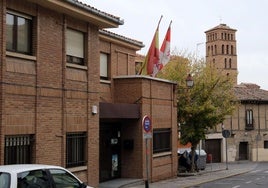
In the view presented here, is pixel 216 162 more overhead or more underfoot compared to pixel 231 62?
more underfoot

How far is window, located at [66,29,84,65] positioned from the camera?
17.5 meters

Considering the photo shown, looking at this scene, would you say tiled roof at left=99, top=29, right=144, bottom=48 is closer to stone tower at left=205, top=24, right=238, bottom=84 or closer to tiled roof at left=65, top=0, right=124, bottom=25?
tiled roof at left=65, top=0, right=124, bottom=25

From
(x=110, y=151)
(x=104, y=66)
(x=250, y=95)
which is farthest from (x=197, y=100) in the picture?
(x=250, y=95)

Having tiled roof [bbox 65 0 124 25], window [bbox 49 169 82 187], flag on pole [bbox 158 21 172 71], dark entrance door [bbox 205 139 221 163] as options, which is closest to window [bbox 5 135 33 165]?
window [bbox 49 169 82 187]

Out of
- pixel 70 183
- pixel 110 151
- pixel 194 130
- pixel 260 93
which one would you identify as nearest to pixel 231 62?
pixel 260 93

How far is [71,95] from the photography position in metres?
17.2

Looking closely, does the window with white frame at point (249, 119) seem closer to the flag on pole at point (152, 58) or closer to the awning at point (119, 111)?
the flag on pole at point (152, 58)

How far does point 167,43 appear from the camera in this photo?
82.8 feet

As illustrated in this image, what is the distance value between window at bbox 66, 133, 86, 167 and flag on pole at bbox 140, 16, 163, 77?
708 cm

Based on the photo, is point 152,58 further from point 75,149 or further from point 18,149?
point 18,149

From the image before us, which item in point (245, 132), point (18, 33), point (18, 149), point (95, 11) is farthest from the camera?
point (245, 132)

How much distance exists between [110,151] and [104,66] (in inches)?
149

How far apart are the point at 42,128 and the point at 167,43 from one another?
11168mm

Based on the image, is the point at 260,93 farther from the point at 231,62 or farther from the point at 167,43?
the point at 231,62
